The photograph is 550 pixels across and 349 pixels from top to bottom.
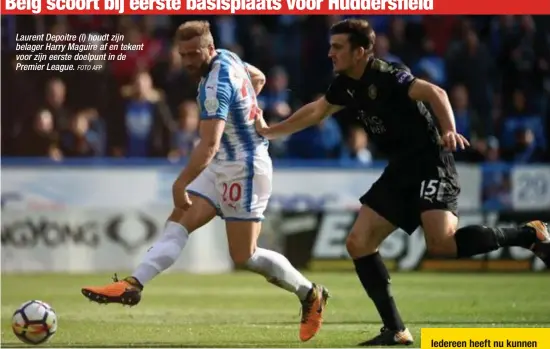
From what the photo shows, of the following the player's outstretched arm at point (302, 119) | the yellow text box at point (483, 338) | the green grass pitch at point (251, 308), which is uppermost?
the player's outstretched arm at point (302, 119)

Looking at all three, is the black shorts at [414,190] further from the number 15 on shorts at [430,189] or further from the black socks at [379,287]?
the black socks at [379,287]

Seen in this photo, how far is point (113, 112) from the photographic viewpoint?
55.4ft

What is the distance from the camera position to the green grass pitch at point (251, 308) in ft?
29.0

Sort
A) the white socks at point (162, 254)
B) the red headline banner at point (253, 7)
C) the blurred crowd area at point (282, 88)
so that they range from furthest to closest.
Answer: the blurred crowd area at point (282, 88)
the red headline banner at point (253, 7)
the white socks at point (162, 254)

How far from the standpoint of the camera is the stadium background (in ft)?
51.9

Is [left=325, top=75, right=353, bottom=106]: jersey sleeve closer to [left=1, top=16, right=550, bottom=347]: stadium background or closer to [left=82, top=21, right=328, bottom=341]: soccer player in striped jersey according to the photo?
[left=82, top=21, right=328, bottom=341]: soccer player in striped jersey

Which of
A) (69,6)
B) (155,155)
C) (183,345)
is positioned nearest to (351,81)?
(183,345)

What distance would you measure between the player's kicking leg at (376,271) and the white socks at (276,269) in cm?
54

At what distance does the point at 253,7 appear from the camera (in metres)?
10.8

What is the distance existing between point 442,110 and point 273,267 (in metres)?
1.74

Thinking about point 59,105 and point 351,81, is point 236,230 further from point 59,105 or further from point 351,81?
point 59,105

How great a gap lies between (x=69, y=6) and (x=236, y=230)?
3.34 meters

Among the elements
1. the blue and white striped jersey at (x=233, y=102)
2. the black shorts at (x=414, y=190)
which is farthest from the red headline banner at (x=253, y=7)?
the black shorts at (x=414, y=190)

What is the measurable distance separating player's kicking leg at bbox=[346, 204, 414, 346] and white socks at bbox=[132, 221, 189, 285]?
3.89 ft
